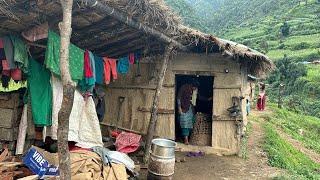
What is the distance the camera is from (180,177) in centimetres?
764

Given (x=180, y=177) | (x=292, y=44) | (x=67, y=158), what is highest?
(x=292, y=44)

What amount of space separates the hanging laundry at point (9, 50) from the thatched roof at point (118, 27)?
0.12 metres

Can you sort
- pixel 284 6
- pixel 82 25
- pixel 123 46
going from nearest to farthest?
pixel 82 25, pixel 123 46, pixel 284 6

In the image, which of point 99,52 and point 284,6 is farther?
point 284,6

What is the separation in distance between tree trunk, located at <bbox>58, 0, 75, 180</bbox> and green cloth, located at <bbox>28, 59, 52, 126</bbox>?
83.9 inches

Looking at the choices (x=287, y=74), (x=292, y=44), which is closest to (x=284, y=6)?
(x=292, y=44)

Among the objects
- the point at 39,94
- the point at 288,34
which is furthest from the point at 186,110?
the point at 288,34

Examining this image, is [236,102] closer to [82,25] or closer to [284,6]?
[82,25]

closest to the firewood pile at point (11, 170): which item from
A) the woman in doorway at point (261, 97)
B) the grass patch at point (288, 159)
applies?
the grass patch at point (288, 159)

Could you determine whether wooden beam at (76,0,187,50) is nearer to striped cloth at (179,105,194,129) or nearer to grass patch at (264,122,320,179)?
striped cloth at (179,105,194,129)

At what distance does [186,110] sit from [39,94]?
450 cm

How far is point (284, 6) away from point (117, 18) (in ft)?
215

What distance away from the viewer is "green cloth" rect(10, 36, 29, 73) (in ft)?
19.1

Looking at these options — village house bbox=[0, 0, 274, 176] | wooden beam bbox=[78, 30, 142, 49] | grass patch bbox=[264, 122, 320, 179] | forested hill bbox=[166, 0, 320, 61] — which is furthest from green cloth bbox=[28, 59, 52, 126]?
forested hill bbox=[166, 0, 320, 61]
